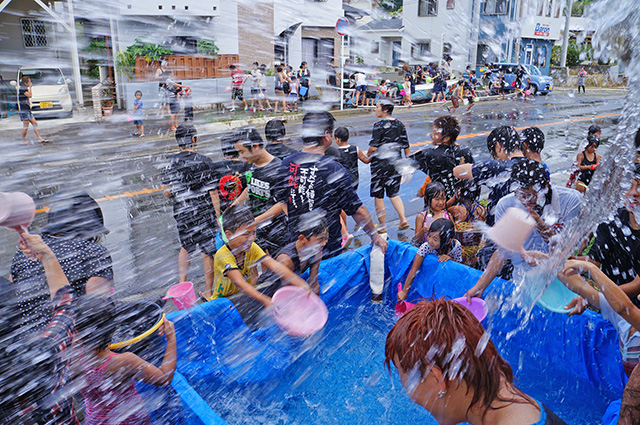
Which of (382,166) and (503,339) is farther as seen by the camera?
(382,166)

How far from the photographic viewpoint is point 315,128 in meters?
4.24

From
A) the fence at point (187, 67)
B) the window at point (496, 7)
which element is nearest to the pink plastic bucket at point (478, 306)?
the fence at point (187, 67)

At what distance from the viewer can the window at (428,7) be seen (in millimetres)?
29359

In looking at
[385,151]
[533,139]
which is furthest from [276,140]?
[533,139]

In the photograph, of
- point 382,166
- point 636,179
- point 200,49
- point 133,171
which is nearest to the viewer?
point 636,179

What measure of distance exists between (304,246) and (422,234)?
4.81 ft

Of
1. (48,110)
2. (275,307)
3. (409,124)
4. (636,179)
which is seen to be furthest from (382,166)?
(48,110)

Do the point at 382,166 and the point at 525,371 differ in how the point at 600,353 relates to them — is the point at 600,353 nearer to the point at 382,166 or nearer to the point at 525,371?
the point at 525,371

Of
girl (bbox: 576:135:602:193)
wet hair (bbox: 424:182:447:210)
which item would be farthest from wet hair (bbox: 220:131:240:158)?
girl (bbox: 576:135:602:193)

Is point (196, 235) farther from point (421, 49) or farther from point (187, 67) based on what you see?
point (421, 49)

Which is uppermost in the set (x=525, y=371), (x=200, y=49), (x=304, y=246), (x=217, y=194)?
(x=200, y=49)

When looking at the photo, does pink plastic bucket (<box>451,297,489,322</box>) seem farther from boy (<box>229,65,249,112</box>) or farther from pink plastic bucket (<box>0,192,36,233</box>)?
boy (<box>229,65,249,112</box>)

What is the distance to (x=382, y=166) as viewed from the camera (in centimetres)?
630

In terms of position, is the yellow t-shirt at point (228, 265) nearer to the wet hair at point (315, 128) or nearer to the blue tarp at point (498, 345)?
the blue tarp at point (498, 345)
